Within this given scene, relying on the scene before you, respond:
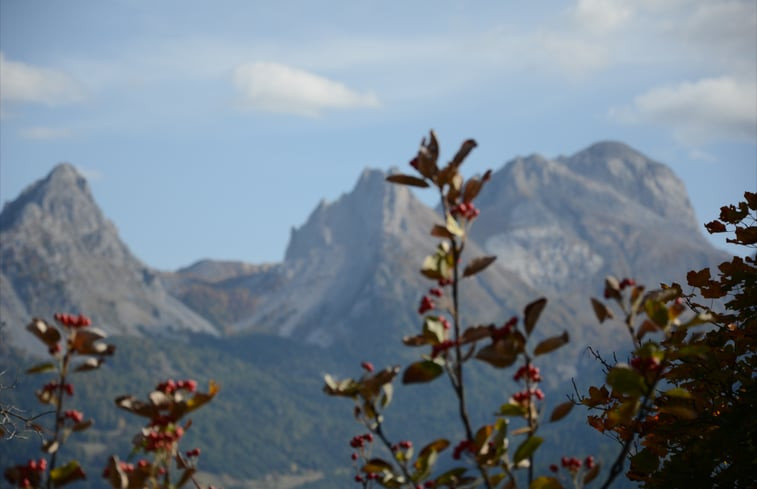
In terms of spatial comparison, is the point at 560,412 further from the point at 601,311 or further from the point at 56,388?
the point at 56,388

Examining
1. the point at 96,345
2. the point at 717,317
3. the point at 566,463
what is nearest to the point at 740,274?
the point at 717,317

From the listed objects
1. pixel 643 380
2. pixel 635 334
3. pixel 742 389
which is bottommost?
pixel 643 380

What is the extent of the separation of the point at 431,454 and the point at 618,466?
1.28 m

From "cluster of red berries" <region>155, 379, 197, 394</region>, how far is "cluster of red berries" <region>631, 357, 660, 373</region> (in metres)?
2.68

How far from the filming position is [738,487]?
7.86 m

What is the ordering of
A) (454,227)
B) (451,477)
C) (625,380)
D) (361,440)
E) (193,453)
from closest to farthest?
1. (625,380)
2. (454,227)
3. (451,477)
4. (193,453)
5. (361,440)

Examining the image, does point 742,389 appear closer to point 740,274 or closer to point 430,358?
point 740,274

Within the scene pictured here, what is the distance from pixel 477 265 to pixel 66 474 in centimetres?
285

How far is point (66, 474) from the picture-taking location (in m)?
5.79

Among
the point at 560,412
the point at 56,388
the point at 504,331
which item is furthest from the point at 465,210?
the point at 56,388

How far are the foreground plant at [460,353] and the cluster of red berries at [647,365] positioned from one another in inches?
16.1

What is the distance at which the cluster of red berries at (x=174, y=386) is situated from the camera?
5891mm

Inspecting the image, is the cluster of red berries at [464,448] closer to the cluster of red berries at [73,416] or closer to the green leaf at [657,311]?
the green leaf at [657,311]

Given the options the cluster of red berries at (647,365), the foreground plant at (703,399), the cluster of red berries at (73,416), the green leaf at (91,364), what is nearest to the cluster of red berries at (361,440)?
the foreground plant at (703,399)
